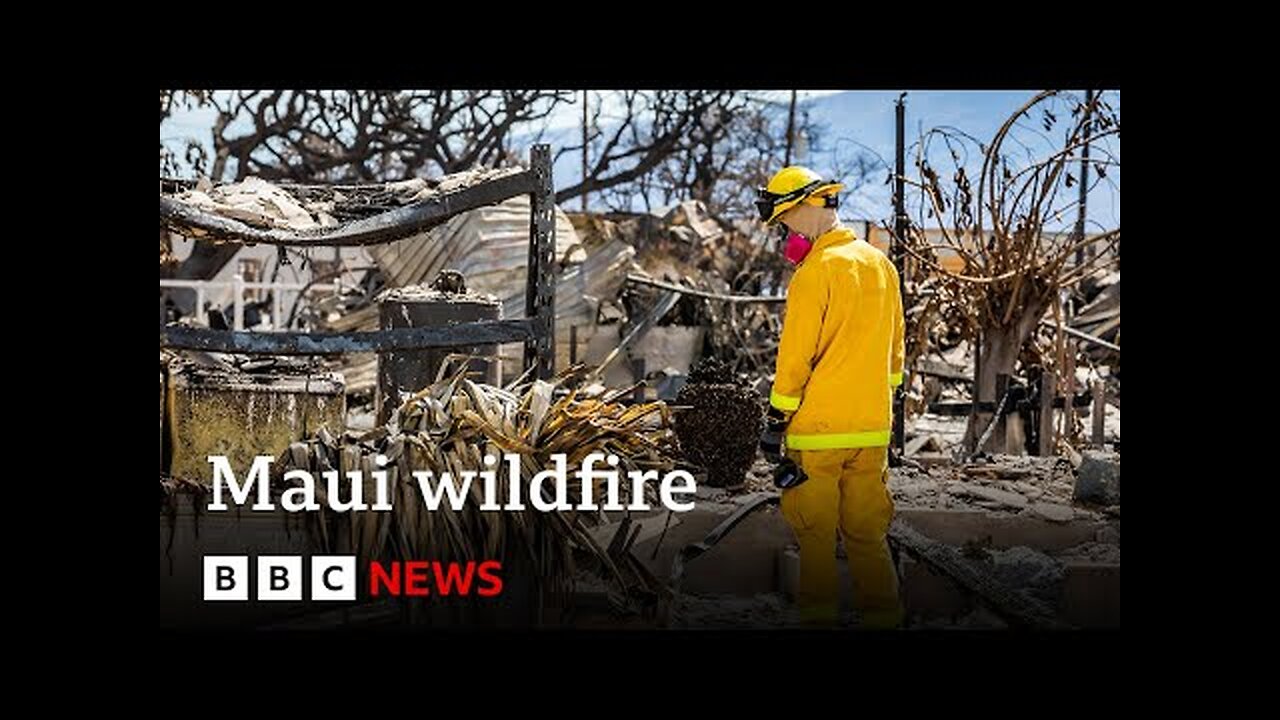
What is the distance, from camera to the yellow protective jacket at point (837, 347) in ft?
17.5

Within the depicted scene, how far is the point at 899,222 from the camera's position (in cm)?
798

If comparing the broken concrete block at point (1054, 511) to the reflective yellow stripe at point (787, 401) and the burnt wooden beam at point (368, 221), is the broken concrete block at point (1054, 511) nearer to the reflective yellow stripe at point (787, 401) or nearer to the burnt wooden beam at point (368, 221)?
the reflective yellow stripe at point (787, 401)

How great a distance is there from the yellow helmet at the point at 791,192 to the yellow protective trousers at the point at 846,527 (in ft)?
2.98

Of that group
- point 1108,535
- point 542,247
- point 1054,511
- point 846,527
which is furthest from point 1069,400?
point 542,247

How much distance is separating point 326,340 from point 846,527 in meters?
2.12

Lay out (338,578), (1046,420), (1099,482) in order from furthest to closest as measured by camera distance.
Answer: (1046,420) < (1099,482) < (338,578)

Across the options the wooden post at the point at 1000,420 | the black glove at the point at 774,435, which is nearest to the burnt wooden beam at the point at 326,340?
the black glove at the point at 774,435

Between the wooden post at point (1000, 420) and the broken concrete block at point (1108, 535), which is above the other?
the wooden post at point (1000, 420)

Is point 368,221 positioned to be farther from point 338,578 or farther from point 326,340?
point 338,578

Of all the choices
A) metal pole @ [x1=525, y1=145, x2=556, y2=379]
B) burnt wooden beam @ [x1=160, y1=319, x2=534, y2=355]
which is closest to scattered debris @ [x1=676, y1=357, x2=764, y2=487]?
metal pole @ [x1=525, y1=145, x2=556, y2=379]

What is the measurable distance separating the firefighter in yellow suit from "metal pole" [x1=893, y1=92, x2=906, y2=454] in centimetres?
184

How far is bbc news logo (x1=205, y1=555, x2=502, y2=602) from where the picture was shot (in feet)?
16.1
